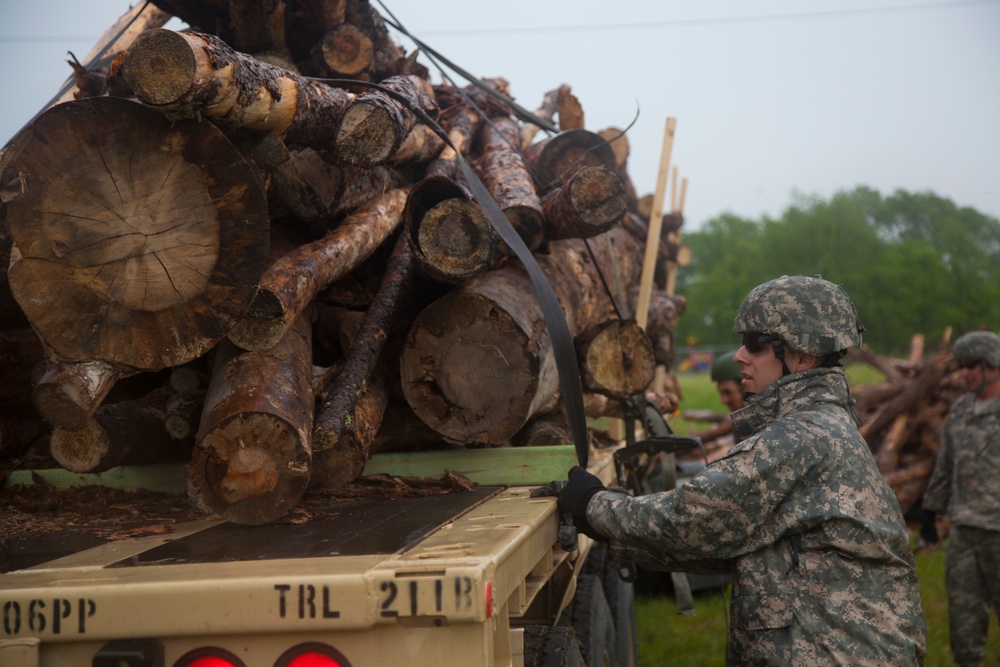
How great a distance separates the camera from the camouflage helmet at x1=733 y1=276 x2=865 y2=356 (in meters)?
3.00

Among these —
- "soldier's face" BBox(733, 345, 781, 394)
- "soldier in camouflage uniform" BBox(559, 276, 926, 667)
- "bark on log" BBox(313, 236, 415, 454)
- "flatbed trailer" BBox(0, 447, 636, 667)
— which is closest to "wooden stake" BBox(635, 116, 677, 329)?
"bark on log" BBox(313, 236, 415, 454)

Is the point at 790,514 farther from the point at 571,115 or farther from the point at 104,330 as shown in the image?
the point at 571,115

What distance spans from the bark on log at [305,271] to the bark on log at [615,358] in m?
1.02

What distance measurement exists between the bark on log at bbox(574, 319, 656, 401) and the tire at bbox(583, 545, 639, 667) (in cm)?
94

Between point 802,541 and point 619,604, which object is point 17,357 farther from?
point 619,604

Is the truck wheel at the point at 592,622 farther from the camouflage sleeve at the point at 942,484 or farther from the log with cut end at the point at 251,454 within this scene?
the camouflage sleeve at the point at 942,484

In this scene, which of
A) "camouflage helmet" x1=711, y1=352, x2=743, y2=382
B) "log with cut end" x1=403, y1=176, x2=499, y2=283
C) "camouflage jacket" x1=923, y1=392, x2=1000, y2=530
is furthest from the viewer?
"camouflage helmet" x1=711, y1=352, x2=743, y2=382

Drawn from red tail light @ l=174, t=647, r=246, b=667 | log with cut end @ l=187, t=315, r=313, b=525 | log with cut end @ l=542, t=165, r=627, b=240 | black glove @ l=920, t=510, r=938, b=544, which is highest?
log with cut end @ l=542, t=165, r=627, b=240

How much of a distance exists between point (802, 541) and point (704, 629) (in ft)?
16.7

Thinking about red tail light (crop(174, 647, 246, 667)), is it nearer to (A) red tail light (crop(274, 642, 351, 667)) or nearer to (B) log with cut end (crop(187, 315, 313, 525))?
(A) red tail light (crop(274, 642, 351, 667))

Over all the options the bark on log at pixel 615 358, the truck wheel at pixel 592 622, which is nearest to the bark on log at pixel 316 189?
the bark on log at pixel 615 358

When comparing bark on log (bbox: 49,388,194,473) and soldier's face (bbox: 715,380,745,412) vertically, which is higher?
bark on log (bbox: 49,388,194,473)

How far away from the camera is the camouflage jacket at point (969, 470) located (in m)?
6.43

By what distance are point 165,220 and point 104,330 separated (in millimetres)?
373
